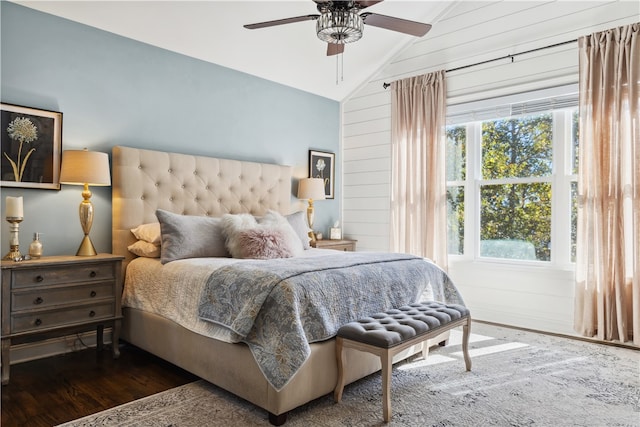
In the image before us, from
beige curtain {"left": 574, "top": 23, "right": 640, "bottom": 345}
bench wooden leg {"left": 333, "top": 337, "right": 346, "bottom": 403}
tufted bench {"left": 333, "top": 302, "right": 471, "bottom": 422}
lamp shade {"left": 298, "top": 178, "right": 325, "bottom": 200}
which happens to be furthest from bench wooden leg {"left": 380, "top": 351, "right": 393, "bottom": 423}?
lamp shade {"left": 298, "top": 178, "right": 325, "bottom": 200}

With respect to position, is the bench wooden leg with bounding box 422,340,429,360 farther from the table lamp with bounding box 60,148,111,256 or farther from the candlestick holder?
the candlestick holder

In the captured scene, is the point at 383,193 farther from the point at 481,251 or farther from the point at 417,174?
the point at 481,251

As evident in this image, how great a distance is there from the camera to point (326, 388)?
237 centimetres

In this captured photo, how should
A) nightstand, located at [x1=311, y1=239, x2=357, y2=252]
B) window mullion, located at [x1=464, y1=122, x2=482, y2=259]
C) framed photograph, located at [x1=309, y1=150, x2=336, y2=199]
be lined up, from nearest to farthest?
window mullion, located at [x1=464, y1=122, x2=482, y2=259] → nightstand, located at [x1=311, y1=239, x2=357, y2=252] → framed photograph, located at [x1=309, y1=150, x2=336, y2=199]

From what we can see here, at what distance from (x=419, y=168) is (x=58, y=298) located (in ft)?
11.8

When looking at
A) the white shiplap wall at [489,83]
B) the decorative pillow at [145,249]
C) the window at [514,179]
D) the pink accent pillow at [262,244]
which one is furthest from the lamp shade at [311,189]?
the decorative pillow at [145,249]

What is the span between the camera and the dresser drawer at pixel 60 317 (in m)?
2.66

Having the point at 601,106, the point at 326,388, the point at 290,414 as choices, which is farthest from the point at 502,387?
the point at 601,106

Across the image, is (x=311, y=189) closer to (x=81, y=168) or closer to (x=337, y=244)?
(x=337, y=244)

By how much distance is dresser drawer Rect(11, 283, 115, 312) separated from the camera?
265 cm

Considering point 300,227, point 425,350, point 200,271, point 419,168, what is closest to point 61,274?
point 200,271

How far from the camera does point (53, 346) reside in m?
3.19

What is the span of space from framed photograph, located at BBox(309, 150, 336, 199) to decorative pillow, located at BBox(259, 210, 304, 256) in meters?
1.36

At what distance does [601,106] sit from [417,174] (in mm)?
1812
